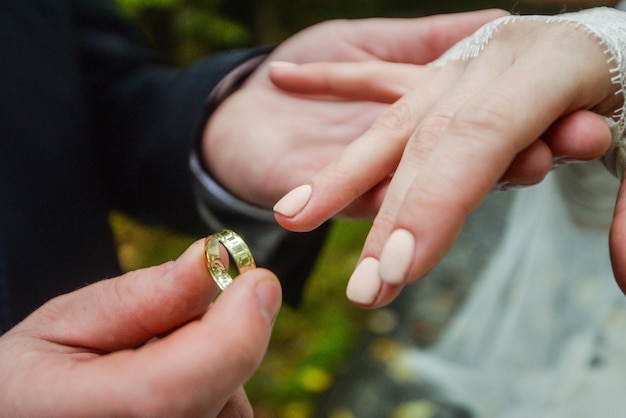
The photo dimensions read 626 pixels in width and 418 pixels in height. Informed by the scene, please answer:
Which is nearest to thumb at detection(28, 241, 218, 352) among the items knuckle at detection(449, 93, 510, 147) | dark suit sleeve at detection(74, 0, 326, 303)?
knuckle at detection(449, 93, 510, 147)

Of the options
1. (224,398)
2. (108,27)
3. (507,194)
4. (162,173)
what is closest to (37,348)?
(224,398)

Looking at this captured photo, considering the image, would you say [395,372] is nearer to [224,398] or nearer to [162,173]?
[162,173]

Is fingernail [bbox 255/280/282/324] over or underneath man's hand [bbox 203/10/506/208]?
over

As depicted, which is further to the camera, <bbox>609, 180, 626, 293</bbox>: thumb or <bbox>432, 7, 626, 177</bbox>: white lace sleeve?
<bbox>432, 7, 626, 177</bbox>: white lace sleeve

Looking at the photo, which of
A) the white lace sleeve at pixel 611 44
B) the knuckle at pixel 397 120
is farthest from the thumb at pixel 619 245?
the knuckle at pixel 397 120

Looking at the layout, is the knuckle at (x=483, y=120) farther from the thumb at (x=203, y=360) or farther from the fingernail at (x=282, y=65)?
the fingernail at (x=282, y=65)

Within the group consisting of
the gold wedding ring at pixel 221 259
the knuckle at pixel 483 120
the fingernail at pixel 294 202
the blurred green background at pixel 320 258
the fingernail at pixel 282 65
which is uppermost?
the knuckle at pixel 483 120

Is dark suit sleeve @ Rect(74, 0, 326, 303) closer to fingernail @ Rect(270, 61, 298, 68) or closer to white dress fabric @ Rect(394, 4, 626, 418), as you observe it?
fingernail @ Rect(270, 61, 298, 68)
